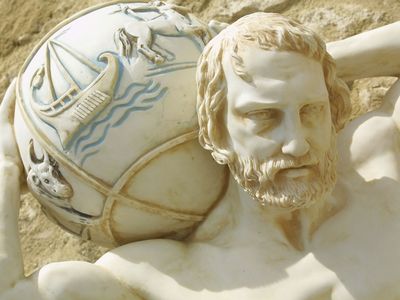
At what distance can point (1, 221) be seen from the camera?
7.46 feet

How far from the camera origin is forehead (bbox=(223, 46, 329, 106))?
2.06 m

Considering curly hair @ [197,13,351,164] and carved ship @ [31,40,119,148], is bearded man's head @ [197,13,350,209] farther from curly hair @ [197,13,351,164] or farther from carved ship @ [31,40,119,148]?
carved ship @ [31,40,119,148]

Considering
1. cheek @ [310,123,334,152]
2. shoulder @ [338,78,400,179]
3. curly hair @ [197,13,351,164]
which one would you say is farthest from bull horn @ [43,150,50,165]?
shoulder @ [338,78,400,179]

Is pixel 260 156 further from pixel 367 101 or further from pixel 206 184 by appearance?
pixel 367 101

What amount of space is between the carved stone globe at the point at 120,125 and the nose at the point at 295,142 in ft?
0.70

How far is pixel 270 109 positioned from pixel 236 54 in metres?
0.12

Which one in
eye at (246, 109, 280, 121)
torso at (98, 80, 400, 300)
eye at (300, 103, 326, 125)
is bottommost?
torso at (98, 80, 400, 300)

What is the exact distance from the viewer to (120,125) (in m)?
2.13

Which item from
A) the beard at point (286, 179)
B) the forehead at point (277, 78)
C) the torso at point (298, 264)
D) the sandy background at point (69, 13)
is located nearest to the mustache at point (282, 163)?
the beard at point (286, 179)

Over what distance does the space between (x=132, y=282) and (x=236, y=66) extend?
0.50 meters

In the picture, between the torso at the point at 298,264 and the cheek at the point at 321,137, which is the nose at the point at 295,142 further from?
the torso at the point at 298,264

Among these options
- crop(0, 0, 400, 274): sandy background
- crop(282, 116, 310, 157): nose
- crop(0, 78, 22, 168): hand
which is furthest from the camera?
crop(0, 0, 400, 274): sandy background

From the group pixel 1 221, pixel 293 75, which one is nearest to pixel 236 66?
pixel 293 75

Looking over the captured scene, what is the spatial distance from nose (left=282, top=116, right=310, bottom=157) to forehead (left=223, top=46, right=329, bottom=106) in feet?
0.16
